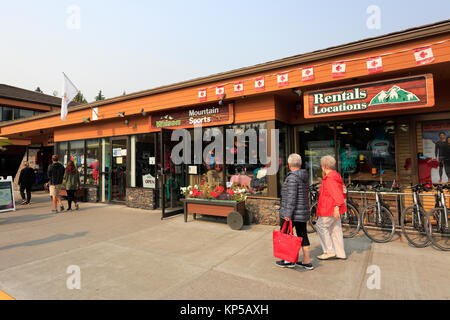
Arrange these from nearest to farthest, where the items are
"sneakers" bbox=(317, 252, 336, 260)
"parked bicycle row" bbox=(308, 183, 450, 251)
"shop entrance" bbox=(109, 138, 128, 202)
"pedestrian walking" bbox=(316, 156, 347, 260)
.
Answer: "pedestrian walking" bbox=(316, 156, 347, 260) → "sneakers" bbox=(317, 252, 336, 260) → "parked bicycle row" bbox=(308, 183, 450, 251) → "shop entrance" bbox=(109, 138, 128, 202)

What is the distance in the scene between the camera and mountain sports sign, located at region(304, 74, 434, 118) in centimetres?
468

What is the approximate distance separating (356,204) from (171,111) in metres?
6.04

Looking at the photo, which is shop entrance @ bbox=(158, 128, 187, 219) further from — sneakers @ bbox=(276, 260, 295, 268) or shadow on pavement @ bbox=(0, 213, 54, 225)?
sneakers @ bbox=(276, 260, 295, 268)

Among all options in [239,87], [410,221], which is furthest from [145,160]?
[410,221]

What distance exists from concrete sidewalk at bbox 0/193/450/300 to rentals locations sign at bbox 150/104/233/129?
3153mm

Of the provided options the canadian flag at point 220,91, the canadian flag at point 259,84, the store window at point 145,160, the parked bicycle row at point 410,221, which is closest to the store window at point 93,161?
the store window at point 145,160

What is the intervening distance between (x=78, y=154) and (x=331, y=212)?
11.3m

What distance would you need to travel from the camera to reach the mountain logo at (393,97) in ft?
15.6

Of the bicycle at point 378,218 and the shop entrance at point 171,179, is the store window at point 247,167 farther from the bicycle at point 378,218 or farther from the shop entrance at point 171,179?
the bicycle at point 378,218

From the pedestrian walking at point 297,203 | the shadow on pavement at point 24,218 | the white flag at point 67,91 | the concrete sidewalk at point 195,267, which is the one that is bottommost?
the concrete sidewalk at point 195,267

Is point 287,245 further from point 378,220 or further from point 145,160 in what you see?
point 145,160

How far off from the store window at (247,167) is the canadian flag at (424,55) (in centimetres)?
333

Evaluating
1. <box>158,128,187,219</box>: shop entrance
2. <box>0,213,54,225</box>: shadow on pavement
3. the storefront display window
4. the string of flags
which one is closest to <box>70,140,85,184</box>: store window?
<box>0,213,54,225</box>: shadow on pavement
